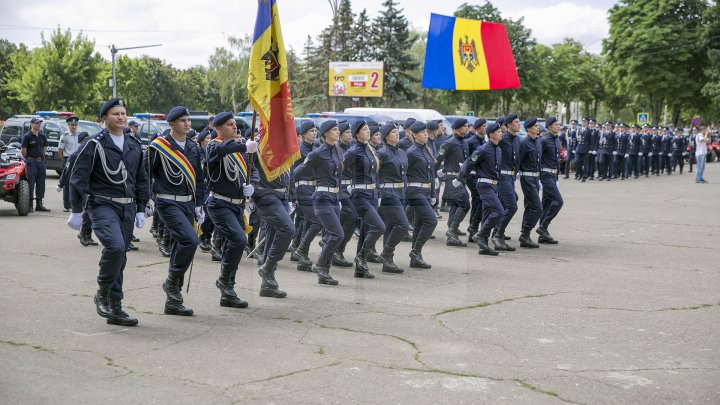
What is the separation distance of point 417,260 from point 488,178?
2.18 meters

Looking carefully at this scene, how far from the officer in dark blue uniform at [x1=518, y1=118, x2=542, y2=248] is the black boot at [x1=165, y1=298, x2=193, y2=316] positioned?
658 cm

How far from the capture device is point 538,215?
12633 mm

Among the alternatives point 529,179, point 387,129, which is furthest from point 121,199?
point 529,179

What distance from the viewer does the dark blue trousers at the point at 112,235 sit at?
7047mm

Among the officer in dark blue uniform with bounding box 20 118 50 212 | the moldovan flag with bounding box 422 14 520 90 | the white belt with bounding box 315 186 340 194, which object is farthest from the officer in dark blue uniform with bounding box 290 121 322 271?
the officer in dark blue uniform with bounding box 20 118 50 212

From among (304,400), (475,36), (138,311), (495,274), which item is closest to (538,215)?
(495,274)

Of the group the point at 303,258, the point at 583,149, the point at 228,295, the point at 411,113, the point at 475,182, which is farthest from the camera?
the point at 411,113

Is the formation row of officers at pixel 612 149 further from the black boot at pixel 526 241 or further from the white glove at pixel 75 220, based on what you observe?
the white glove at pixel 75 220

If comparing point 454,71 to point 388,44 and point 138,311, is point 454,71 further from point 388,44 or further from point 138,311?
point 388,44

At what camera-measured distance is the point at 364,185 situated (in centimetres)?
1020

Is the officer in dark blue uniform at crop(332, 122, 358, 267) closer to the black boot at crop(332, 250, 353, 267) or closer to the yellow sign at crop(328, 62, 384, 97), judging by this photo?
the black boot at crop(332, 250, 353, 267)

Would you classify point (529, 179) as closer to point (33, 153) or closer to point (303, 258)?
point (303, 258)

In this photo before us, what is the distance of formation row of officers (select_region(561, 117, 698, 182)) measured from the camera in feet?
92.7

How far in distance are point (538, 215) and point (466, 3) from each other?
45.5 meters
